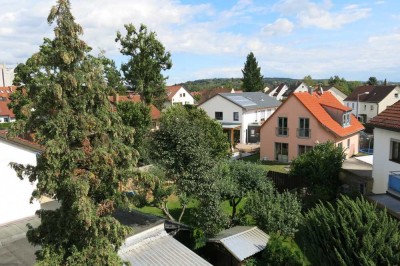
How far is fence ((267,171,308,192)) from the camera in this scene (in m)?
25.0

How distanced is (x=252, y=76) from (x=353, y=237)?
75.7 metres

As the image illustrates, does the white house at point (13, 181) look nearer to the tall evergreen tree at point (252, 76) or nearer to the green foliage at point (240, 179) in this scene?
the green foliage at point (240, 179)

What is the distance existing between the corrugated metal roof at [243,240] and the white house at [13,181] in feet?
37.6

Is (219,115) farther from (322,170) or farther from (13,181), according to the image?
(13,181)

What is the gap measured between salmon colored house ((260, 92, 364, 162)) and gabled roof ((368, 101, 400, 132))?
11658 millimetres

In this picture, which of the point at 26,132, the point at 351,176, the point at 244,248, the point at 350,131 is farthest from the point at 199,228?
the point at 350,131

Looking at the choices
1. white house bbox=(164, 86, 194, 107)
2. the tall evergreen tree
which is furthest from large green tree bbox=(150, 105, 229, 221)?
white house bbox=(164, 86, 194, 107)

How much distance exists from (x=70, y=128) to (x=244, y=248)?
32.3 ft

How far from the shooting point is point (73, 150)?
9391 millimetres

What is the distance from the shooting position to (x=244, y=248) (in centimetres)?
1567

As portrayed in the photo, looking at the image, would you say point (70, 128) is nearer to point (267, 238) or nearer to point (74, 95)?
point (74, 95)

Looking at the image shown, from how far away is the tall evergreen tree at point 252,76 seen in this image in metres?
85.1

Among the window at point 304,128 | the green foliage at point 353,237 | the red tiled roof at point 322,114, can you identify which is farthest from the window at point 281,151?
the green foliage at point 353,237

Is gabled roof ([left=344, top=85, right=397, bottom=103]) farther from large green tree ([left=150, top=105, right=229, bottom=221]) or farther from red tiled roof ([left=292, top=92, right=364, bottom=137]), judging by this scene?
large green tree ([left=150, top=105, right=229, bottom=221])
